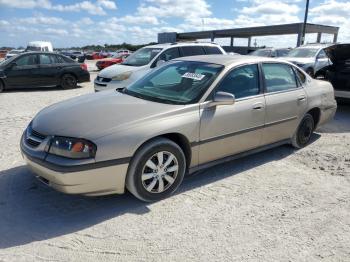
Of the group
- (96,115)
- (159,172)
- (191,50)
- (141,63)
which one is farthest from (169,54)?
(159,172)

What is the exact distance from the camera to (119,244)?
10.1 ft

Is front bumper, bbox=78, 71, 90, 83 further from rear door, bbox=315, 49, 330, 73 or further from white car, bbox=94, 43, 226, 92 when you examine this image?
rear door, bbox=315, 49, 330, 73

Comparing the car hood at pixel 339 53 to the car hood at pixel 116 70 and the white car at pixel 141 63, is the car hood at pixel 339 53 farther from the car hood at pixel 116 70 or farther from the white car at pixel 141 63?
the car hood at pixel 116 70

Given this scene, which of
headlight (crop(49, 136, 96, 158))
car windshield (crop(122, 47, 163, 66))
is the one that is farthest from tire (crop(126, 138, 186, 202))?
car windshield (crop(122, 47, 163, 66))

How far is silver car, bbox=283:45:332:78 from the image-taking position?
1377 centimetres

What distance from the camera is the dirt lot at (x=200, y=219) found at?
3.00m

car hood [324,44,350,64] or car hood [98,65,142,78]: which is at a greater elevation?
car hood [324,44,350,64]

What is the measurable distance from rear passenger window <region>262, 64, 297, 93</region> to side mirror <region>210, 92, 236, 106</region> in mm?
1031

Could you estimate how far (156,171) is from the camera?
376 centimetres

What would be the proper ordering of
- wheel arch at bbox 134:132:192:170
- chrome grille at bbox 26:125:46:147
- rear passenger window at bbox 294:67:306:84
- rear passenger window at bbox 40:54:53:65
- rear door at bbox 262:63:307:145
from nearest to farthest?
chrome grille at bbox 26:125:46:147 < wheel arch at bbox 134:132:192:170 < rear door at bbox 262:63:307:145 < rear passenger window at bbox 294:67:306:84 < rear passenger window at bbox 40:54:53:65

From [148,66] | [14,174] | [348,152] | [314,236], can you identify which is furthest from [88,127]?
[148,66]

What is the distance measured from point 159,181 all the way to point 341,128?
16.9 feet

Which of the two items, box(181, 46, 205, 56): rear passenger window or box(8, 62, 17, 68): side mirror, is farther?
box(8, 62, 17, 68): side mirror

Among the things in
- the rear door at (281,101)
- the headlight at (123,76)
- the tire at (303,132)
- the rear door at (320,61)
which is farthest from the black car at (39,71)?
the tire at (303,132)
